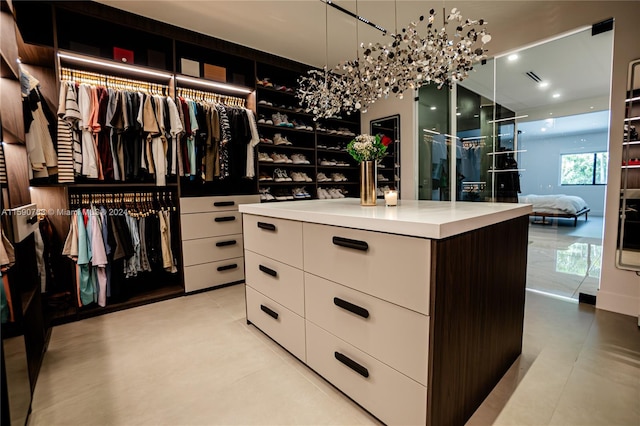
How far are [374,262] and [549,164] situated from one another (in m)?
3.28

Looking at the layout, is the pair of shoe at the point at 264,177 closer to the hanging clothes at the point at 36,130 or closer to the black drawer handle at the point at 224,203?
the black drawer handle at the point at 224,203

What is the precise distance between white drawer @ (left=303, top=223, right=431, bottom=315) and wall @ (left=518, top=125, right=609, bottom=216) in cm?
288

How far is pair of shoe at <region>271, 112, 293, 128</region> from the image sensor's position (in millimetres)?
3684

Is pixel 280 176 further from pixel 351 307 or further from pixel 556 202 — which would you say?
pixel 556 202

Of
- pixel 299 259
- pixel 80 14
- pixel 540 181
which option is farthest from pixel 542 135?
pixel 80 14

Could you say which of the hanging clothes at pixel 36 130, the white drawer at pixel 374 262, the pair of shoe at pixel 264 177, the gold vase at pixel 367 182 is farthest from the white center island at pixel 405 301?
the pair of shoe at pixel 264 177

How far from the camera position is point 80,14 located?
246 centimetres

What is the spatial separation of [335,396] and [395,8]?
3.02 m

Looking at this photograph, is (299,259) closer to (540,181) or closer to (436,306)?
(436,306)

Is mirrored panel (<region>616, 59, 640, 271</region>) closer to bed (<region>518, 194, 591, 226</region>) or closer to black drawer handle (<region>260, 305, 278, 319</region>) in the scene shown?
bed (<region>518, 194, 591, 226</region>)

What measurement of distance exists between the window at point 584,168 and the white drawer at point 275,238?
2.79m

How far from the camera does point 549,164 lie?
3.38 m

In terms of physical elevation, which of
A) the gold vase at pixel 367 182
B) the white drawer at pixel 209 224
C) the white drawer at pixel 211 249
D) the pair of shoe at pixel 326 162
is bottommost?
the white drawer at pixel 211 249

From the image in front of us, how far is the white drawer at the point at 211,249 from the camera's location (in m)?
2.97
